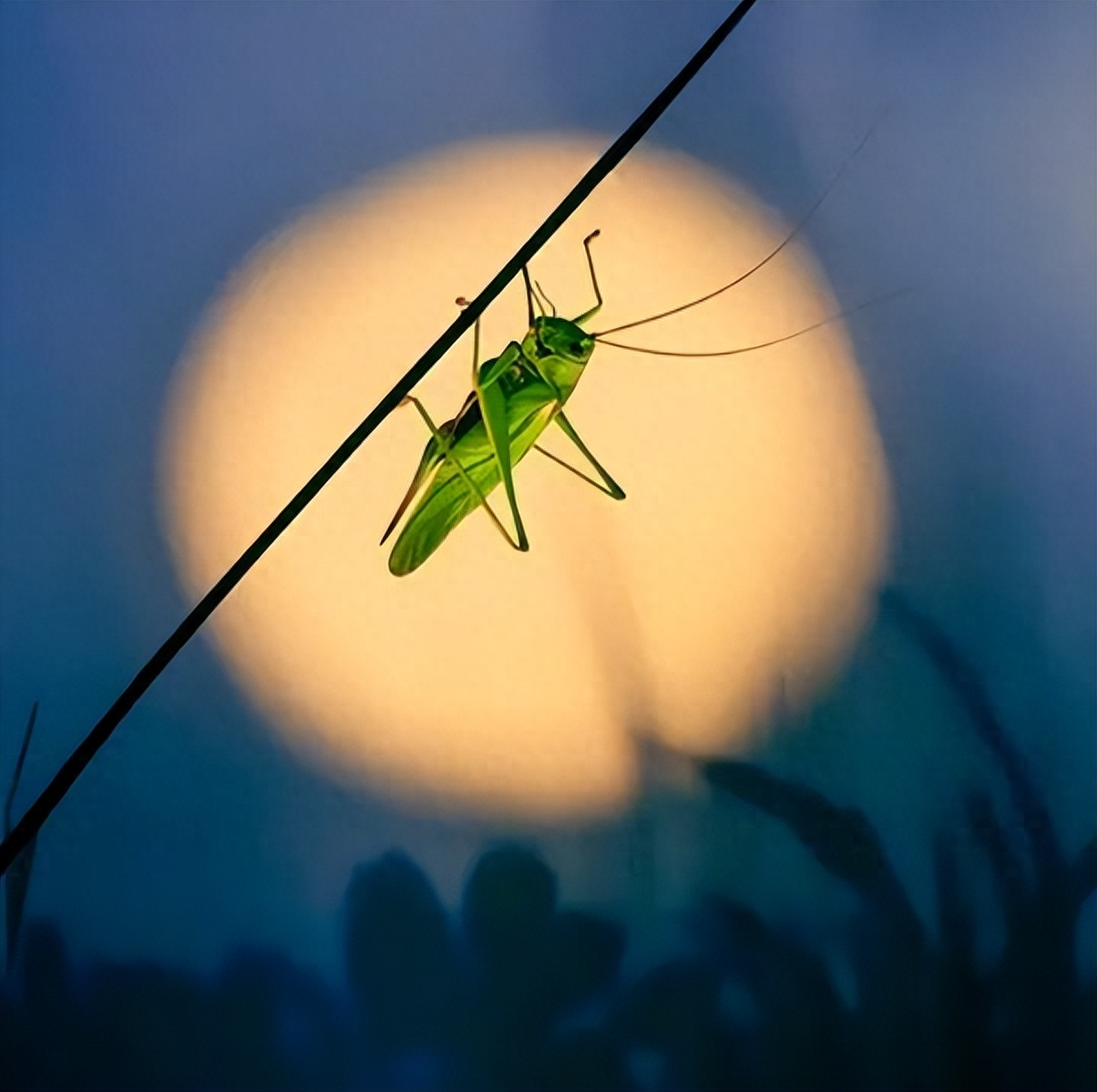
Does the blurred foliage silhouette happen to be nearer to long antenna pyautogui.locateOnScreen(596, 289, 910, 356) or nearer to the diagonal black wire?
the diagonal black wire

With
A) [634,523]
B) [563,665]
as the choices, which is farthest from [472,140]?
[563,665]

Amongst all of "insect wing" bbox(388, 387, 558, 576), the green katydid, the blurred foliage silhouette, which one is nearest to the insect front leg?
the green katydid

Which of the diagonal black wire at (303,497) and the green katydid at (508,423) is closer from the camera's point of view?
the diagonal black wire at (303,497)

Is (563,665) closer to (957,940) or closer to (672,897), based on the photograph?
(672,897)

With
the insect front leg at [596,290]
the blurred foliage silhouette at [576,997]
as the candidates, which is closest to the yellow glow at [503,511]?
the insect front leg at [596,290]

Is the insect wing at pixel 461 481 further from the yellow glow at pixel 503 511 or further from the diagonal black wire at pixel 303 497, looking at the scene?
the diagonal black wire at pixel 303 497

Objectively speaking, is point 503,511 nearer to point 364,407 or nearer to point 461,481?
point 461,481
